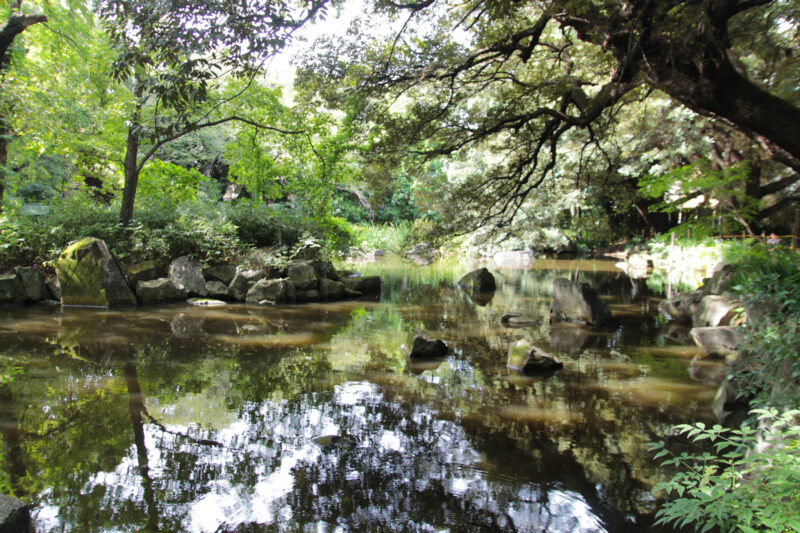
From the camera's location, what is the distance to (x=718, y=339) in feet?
22.2

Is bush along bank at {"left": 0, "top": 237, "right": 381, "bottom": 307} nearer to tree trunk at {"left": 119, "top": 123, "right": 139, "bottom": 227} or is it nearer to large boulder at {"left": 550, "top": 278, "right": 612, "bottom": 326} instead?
tree trunk at {"left": 119, "top": 123, "right": 139, "bottom": 227}

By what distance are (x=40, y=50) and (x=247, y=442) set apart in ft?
54.0

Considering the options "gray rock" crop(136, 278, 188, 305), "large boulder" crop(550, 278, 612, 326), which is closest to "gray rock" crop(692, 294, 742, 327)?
"large boulder" crop(550, 278, 612, 326)

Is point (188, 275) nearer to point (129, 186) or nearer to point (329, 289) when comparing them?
point (129, 186)

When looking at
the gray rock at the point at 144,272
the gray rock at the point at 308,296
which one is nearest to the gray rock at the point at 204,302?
the gray rock at the point at 144,272

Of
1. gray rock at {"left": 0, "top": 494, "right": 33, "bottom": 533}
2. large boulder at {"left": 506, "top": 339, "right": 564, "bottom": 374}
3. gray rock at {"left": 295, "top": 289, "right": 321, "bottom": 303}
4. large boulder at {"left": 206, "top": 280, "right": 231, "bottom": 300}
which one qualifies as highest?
large boulder at {"left": 206, "top": 280, "right": 231, "bottom": 300}

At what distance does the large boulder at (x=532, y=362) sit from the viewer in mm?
6059

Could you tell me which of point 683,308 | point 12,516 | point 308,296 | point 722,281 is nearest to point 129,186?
point 308,296

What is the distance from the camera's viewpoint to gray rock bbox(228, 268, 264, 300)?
10773 millimetres

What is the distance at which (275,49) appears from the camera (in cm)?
446

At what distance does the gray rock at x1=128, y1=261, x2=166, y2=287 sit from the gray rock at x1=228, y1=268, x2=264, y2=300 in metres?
1.56

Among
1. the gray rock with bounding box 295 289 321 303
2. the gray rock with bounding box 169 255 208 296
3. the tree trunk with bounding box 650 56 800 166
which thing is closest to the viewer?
the tree trunk with bounding box 650 56 800 166

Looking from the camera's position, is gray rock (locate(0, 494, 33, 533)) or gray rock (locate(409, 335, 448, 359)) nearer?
gray rock (locate(0, 494, 33, 533))

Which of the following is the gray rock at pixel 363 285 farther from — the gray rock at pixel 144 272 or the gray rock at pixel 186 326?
the gray rock at pixel 186 326
